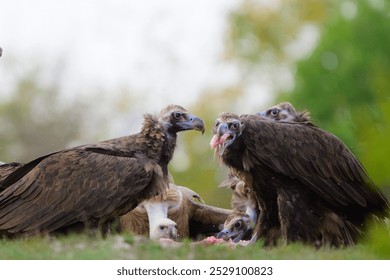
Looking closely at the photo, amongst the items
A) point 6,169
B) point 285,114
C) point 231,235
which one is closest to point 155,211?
point 231,235

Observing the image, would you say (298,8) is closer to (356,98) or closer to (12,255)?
(356,98)

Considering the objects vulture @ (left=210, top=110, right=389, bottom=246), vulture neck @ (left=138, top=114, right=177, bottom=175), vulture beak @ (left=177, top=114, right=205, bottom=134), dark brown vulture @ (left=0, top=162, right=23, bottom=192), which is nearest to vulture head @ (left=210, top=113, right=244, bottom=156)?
vulture @ (left=210, top=110, right=389, bottom=246)

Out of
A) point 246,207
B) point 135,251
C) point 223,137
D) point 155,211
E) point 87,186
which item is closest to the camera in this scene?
point 135,251

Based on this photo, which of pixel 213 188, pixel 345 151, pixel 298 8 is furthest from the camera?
pixel 298 8

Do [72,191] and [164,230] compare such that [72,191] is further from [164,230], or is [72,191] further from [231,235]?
[231,235]

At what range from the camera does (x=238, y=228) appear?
43.3 feet

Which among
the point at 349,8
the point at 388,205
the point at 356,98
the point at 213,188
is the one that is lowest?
the point at 388,205

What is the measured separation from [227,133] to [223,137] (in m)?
0.06

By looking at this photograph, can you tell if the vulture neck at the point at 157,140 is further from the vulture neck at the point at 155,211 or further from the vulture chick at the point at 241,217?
the vulture chick at the point at 241,217

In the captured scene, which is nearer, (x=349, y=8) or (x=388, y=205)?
(x=388, y=205)

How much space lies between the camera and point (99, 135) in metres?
41.4

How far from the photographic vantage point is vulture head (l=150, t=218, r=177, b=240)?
12414 mm
